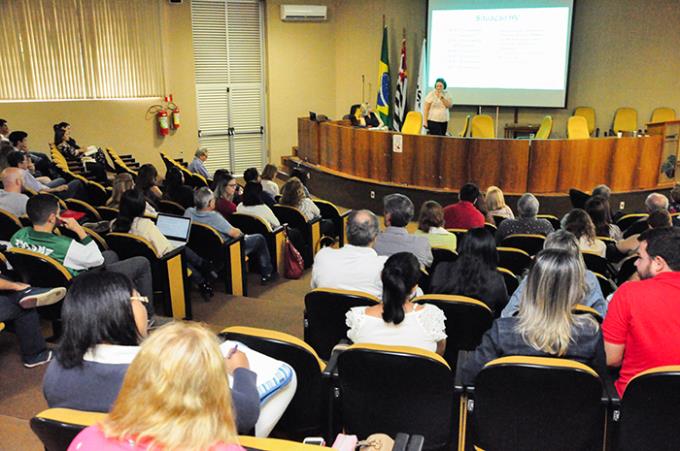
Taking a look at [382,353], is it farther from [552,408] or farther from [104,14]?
[104,14]

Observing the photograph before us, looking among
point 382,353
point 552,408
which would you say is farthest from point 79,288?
point 552,408

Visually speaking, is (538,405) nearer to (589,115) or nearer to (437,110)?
(437,110)

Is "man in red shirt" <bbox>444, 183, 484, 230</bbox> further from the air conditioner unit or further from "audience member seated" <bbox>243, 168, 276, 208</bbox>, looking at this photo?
the air conditioner unit

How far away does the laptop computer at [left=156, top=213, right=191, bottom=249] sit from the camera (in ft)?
15.5

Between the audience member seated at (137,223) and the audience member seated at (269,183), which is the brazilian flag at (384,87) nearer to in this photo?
the audience member seated at (269,183)

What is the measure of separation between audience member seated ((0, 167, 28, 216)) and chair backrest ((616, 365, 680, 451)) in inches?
198

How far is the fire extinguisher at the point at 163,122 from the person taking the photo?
36.3 ft

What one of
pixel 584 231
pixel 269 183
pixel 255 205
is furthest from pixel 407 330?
pixel 269 183

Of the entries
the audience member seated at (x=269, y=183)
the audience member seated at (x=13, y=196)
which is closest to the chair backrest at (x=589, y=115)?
the audience member seated at (x=269, y=183)

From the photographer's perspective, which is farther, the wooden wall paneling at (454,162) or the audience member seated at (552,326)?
the wooden wall paneling at (454,162)

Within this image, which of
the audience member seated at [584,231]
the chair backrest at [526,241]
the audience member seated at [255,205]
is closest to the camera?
the audience member seated at [584,231]

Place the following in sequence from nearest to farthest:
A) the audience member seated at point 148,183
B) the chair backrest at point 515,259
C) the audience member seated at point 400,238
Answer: the audience member seated at point 400,238 < the chair backrest at point 515,259 < the audience member seated at point 148,183

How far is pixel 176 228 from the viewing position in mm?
4730

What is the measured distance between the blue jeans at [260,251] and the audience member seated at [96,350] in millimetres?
3309
